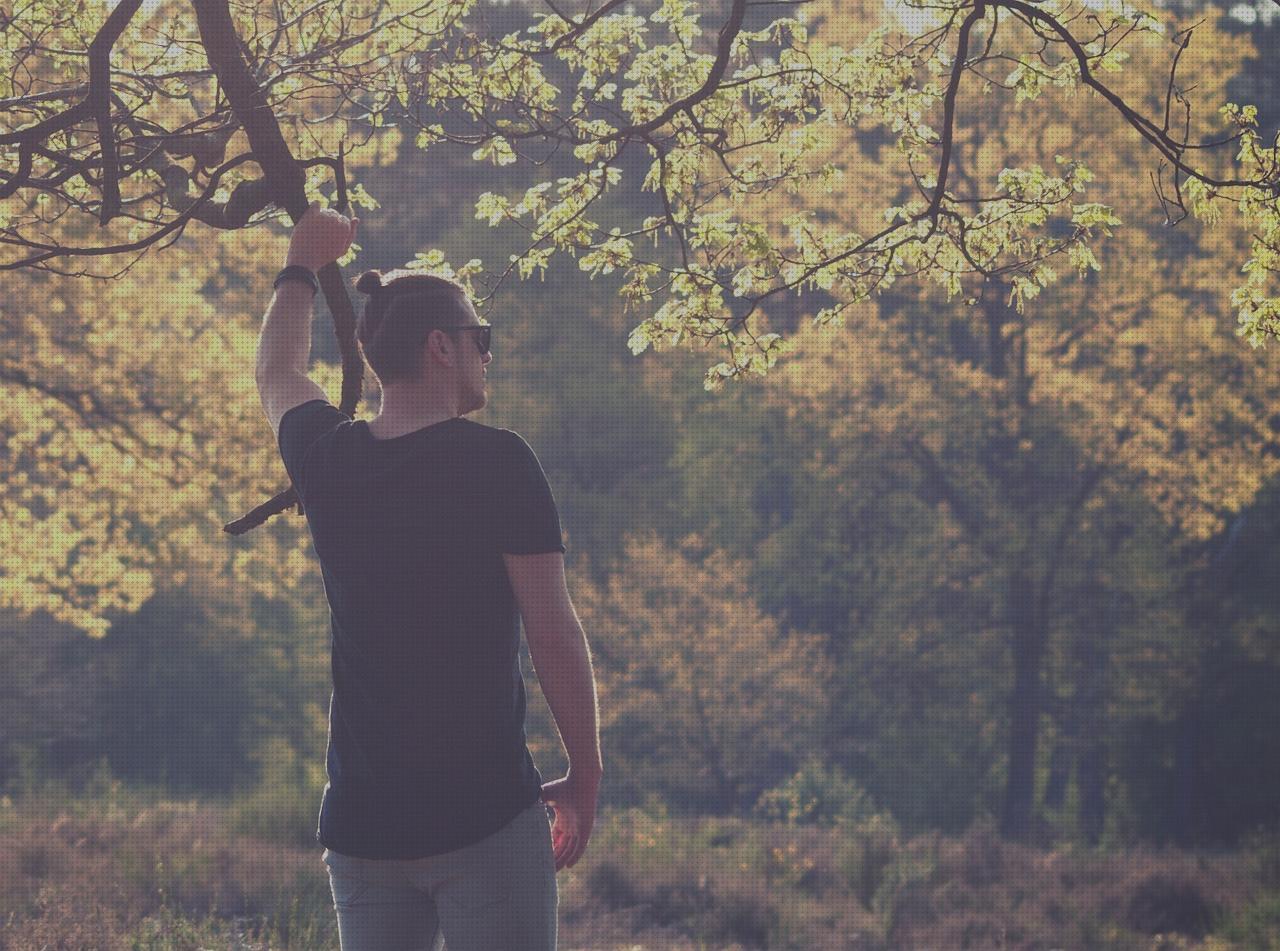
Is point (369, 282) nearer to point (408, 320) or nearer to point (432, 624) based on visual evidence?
point (408, 320)

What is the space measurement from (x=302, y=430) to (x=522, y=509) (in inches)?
21.0

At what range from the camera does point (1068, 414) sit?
69.7 ft

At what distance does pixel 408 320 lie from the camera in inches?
99.5

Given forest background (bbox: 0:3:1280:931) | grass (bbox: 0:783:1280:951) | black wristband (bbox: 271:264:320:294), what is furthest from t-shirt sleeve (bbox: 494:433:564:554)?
forest background (bbox: 0:3:1280:931)

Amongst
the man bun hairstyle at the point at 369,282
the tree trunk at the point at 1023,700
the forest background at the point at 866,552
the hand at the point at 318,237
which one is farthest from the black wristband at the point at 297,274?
the tree trunk at the point at 1023,700

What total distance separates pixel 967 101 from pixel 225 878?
1579cm

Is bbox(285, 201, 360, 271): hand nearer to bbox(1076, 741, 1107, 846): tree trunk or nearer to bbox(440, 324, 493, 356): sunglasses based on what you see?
bbox(440, 324, 493, 356): sunglasses

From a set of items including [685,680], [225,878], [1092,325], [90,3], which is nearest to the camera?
[90,3]

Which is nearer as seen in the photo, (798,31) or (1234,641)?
(798,31)

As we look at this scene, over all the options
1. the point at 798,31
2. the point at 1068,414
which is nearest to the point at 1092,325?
the point at 1068,414

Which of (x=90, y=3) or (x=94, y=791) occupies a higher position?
(x=90, y=3)

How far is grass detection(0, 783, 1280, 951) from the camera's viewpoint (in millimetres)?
9336

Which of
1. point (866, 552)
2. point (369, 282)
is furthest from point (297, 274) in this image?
point (866, 552)

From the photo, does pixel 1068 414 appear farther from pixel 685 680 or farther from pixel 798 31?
pixel 798 31
